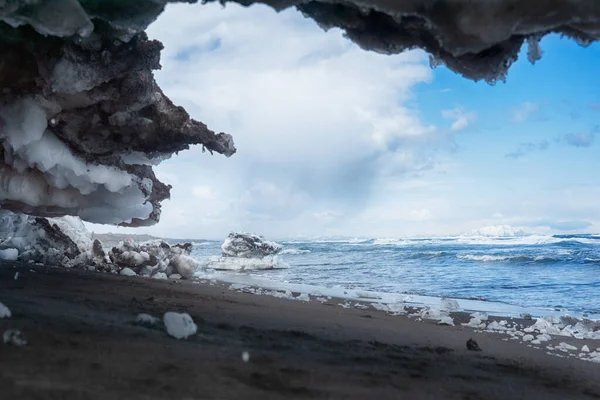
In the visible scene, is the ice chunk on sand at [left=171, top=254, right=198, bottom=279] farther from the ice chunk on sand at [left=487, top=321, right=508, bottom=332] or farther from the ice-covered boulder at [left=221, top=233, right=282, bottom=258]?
the ice-covered boulder at [left=221, top=233, right=282, bottom=258]

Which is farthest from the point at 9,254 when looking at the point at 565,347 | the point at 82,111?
the point at 565,347

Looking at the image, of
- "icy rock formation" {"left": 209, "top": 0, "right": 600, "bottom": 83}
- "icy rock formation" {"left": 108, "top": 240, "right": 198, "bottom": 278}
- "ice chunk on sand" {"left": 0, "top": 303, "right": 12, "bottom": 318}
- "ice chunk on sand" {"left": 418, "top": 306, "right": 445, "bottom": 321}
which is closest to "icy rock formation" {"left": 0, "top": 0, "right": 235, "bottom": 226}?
"icy rock formation" {"left": 209, "top": 0, "right": 600, "bottom": 83}

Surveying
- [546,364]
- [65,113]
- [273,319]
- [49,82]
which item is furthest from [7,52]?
[546,364]

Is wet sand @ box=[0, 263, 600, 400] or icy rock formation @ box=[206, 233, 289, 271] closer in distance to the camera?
wet sand @ box=[0, 263, 600, 400]

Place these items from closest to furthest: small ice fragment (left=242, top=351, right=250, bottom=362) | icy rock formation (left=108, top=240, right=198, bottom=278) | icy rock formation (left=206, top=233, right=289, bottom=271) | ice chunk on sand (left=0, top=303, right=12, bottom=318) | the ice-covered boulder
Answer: small ice fragment (left=242, top=351, right=250, bottom=362)
ice chunk on sand (left=0, top=303, right=12, bottom=318)
icy rock formation (left=108, top=240, right=198, bottom=278)
icy rock formation (left=206, top=233, right=289, bottom=271)
the ice-covered boulder

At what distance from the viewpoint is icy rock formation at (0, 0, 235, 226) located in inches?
111

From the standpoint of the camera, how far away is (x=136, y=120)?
4.34m

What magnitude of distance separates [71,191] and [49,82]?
5.74 ft

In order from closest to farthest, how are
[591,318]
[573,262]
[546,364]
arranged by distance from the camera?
[546,364] < [591,318] < [573,262]

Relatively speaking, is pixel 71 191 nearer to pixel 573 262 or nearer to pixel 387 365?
pixel 387 365

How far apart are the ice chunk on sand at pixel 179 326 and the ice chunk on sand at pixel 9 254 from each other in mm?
5410

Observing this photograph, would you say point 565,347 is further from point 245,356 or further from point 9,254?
point 9,254

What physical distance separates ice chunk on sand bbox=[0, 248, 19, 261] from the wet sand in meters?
3.39

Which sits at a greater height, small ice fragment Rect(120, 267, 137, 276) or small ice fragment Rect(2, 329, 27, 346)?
small ice fragment Rect(2, 329, 27, 346)
